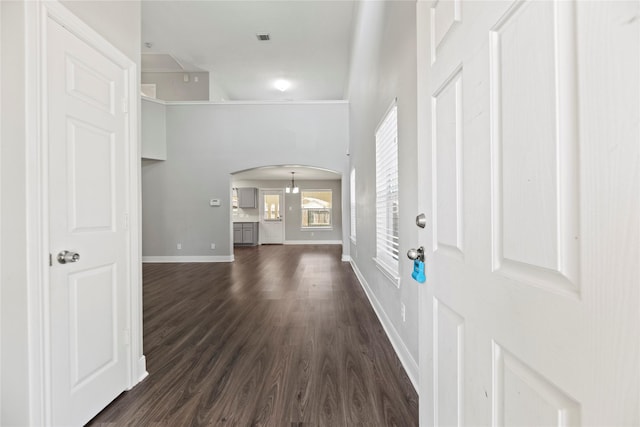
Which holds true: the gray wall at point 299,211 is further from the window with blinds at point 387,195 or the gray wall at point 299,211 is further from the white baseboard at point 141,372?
the white baseboard at point 141,372

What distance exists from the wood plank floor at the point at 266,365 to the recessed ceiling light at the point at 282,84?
6199 mm

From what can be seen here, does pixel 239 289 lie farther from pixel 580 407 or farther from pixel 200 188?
pixel 580 407

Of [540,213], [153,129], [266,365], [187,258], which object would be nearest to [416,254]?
[540,213]

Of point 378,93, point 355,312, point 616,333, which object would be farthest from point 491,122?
point 355,312

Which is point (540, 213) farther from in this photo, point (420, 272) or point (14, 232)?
point (14, 232)

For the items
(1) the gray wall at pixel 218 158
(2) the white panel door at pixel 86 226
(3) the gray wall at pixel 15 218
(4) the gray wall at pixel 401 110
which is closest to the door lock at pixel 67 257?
(2) the white panel door at pixel 86 226

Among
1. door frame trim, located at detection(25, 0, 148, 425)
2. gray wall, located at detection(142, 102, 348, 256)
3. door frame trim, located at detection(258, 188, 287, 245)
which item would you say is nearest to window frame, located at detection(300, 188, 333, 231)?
door frame trim, located at detection(258, 188, 287, 245)

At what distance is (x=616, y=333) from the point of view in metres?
0.42

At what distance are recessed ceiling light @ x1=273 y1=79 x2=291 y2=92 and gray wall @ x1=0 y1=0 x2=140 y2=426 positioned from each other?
7.47 m

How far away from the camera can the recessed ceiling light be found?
8.23 metres

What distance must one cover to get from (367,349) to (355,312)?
912 millimetres

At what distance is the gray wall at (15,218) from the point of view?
1.26 meters

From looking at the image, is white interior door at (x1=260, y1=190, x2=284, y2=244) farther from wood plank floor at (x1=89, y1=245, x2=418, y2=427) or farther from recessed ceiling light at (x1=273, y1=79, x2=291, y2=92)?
wood plank floor at (x1=89, y1=245, x2=418, y2=427)

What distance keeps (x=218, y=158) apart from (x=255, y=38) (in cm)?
264
